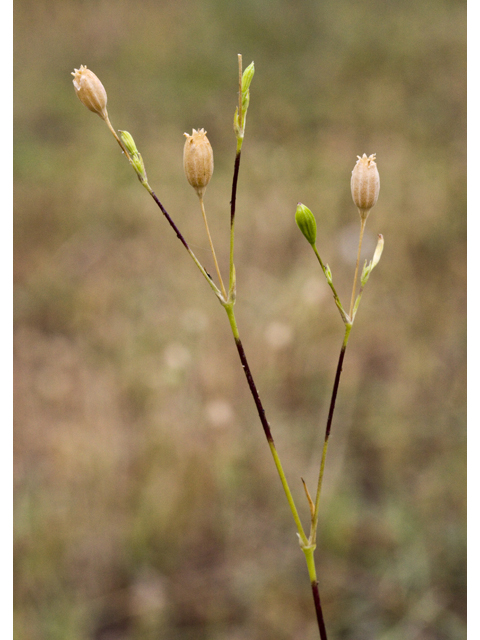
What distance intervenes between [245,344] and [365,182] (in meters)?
1.52

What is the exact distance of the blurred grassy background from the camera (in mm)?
1338

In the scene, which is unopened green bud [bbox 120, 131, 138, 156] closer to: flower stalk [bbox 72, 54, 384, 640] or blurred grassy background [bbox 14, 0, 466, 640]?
flower stalk [bbox 72, 54, 384, 640]

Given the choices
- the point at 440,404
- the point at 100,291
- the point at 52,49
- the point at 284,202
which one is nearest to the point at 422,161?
the point at 284,202

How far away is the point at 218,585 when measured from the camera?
1.36m

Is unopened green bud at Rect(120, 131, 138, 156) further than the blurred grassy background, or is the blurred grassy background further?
the blurred grassy background

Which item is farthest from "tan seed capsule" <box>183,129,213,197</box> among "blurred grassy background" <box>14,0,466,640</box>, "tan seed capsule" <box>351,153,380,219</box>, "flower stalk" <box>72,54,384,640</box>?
"blurred grassy background" <box>14,0,466,640</box>

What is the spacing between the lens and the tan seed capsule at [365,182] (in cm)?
49

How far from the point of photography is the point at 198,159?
0.47 m

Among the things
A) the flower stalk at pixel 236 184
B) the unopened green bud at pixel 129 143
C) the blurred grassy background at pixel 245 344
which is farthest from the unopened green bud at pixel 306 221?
the blurred grassy background at pixel 245 344

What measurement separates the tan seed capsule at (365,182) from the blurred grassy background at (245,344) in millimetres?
906

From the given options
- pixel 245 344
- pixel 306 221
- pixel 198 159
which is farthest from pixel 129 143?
pixel 245 344

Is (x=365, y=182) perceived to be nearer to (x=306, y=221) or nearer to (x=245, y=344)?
(x=306, y=221)

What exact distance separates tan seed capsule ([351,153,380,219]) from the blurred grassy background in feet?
2.97

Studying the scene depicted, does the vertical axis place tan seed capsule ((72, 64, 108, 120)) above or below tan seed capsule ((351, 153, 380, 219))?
above
